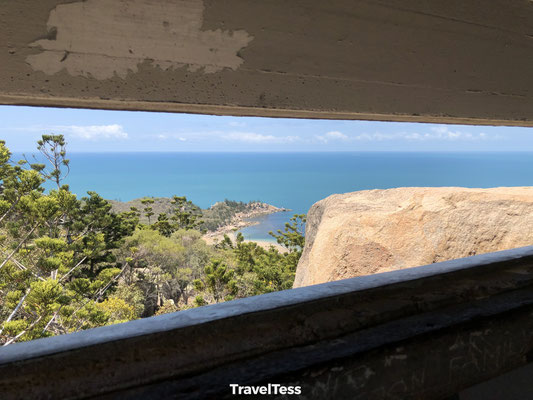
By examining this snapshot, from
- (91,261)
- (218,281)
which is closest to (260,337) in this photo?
(218,281)

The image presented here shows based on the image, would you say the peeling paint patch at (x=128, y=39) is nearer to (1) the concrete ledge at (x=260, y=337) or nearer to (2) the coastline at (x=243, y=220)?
(1) the concrete ledge at (x=260, y=337)

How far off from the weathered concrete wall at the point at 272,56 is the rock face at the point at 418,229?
2587 mm

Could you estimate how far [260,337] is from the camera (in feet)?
2.00

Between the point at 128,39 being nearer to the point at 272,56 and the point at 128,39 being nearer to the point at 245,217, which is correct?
the point at 272,56

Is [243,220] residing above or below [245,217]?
below

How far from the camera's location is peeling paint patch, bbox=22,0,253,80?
438 millimetres

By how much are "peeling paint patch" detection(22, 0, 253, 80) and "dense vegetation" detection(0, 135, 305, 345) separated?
770 cm

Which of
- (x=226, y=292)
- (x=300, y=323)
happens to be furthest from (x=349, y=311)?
(x=226, y=292)

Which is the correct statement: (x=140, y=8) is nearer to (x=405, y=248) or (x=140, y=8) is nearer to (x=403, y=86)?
(x=403, y=86)

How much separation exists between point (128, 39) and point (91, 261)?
14.0 meters

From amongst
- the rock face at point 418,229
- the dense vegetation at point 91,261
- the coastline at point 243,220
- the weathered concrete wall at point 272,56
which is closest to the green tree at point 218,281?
the dense vegetation at point 91,261

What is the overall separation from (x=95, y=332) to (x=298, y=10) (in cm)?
54

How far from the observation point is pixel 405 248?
3326 mm

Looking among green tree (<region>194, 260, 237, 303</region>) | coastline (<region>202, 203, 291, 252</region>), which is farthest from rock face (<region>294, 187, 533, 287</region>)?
coastline (<region>202, 203, 291, 252</region>)
